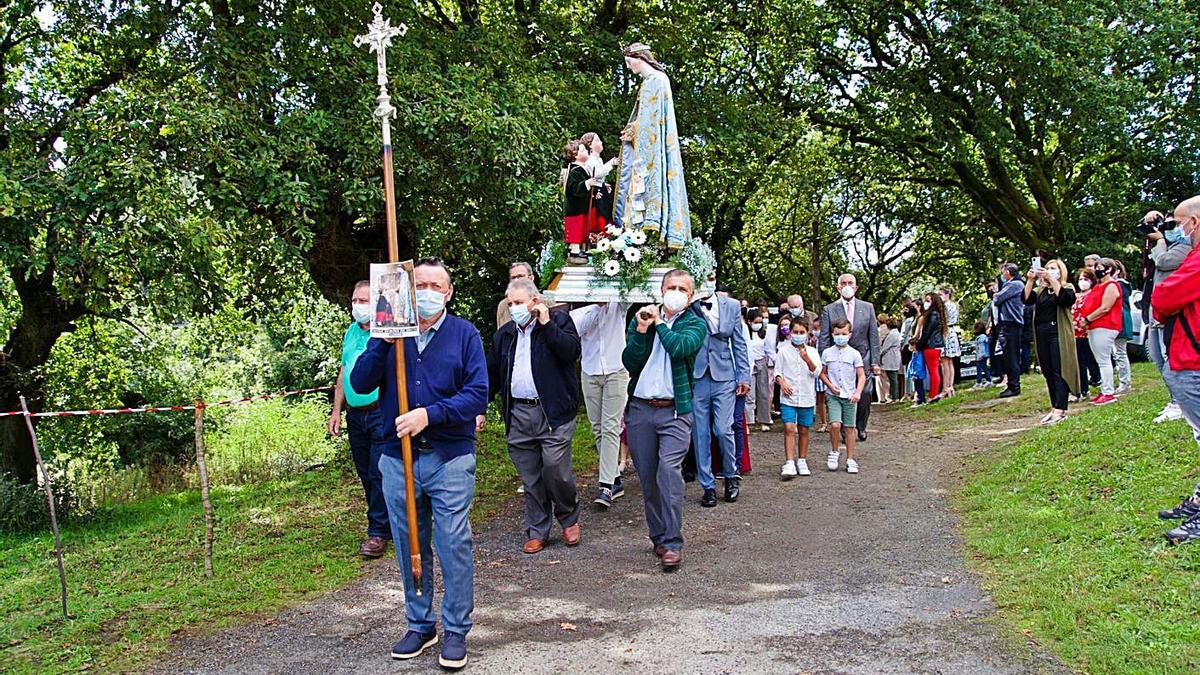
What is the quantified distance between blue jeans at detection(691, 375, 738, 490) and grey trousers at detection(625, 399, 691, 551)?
1.87 meters

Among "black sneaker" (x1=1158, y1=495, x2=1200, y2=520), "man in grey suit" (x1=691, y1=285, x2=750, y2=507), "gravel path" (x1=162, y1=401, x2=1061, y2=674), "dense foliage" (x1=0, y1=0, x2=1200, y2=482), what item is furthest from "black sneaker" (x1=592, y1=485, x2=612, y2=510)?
"black sneaker" (x1=1158, y1=495, x2=1200, y2=520)

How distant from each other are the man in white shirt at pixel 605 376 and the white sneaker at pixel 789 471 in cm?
204

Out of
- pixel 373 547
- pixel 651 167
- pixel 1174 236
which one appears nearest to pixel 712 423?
pixel 651 167

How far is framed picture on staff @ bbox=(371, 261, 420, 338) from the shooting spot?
15.6 feet

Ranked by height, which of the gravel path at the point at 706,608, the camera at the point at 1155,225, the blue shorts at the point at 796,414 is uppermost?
the camera at the point at 1155,225

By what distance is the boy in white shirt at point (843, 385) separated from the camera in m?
9.75

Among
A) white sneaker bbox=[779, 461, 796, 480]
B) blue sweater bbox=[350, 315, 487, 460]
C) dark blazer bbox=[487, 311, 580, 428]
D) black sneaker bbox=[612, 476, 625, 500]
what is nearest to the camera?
blue sweater bbox=[350, 315, 487, 460]

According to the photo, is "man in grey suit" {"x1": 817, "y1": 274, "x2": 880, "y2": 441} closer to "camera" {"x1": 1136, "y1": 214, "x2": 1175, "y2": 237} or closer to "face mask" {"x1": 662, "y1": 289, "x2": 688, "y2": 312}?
"camera" {"x1": 1136, "y1": 214, "x2": 1175, "y2": 237}

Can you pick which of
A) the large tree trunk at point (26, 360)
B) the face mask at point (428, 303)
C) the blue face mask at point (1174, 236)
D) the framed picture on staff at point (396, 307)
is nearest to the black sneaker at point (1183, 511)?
the blue face mask at point (1174, 236)

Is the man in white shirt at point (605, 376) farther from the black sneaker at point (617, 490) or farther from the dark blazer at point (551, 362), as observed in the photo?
the dark blazer at point (551, 362)

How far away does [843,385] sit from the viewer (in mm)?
9758

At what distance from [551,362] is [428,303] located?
231 cm

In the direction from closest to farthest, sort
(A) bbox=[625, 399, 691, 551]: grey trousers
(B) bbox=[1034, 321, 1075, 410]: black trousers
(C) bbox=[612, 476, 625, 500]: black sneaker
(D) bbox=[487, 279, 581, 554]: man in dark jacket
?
(A) bbox=[625, 399, 691, 551]: grey trousers, (D) bbox=[487, 279, 581, 554]: man in dark jacket, (C) bbox=[612, 476, 625, 500]: black sneaker, (B) bbox=[1034, 321, 1075, 410]: black trousers

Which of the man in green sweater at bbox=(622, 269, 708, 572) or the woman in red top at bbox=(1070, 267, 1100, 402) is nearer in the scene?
the man in green sweater at bbox=(622, 269, 708, 572)
